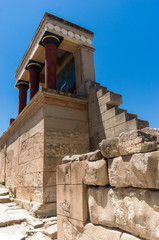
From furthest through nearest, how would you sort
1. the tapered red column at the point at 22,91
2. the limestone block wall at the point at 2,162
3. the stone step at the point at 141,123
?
the tapered red column at the point at 22,91 → the limestone block wall at the point at 2,162 → the stone step at the point at 141,123

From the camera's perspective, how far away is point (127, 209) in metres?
2.01

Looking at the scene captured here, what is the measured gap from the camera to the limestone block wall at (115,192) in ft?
5.82

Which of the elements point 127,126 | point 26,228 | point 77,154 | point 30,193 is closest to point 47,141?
point 77,154

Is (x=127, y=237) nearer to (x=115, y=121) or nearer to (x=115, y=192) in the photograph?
(x=115, y=192)

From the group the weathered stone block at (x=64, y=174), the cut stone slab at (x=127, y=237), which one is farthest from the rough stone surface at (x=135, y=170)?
the weathered stone block at (x=64, y=174)

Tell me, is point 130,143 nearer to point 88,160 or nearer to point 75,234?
point 88,160

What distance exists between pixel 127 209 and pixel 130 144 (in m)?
0.71

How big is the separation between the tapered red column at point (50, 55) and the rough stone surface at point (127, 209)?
21.2 ft

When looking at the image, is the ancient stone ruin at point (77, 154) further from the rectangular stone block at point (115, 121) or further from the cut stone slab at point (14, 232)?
the cut stone slab at point (14, 232)

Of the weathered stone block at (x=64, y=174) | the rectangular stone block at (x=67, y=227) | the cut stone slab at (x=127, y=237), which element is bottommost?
the rectangular stone block at (x=67, y=227)

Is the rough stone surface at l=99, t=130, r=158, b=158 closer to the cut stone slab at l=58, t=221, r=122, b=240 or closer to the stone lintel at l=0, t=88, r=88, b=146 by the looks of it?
the cut stone slab at l=58, t=221, r=122, b=240

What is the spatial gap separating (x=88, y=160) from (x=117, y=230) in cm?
94

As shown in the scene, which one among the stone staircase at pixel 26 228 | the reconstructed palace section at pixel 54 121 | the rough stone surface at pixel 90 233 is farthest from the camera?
the reconstructed palace section at pixel 54 121

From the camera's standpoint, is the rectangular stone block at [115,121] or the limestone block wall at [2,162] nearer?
the rectangular stone block at [115,121]
